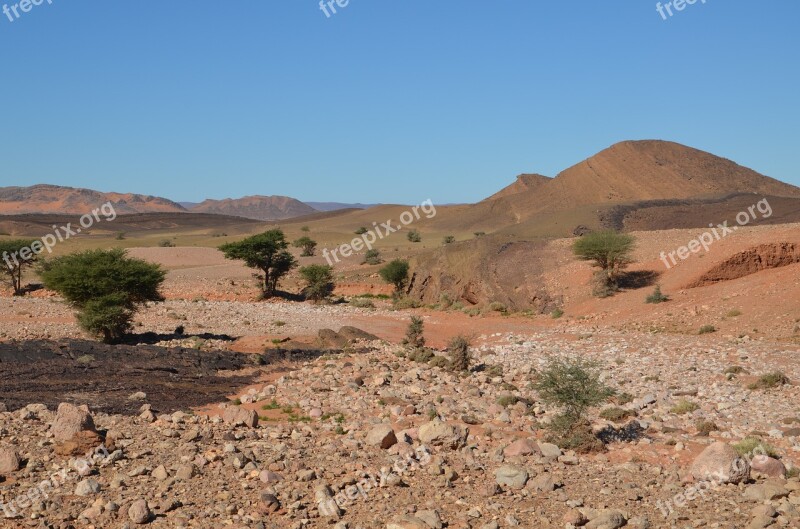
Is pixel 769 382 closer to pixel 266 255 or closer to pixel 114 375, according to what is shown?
pixel 114 375

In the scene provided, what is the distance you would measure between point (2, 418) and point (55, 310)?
17.1m

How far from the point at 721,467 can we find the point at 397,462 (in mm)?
4184

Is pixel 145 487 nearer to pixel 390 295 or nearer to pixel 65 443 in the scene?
pixel 65 443

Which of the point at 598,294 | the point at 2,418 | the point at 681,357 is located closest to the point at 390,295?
the point at 598,294

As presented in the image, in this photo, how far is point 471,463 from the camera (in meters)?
10.3

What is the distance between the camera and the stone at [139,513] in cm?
820

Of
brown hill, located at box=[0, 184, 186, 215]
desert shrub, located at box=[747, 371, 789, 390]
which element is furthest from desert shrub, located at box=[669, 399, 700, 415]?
brown hill, located at box=[0, 184, 186, 215]

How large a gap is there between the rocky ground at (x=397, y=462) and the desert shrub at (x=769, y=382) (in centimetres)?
19

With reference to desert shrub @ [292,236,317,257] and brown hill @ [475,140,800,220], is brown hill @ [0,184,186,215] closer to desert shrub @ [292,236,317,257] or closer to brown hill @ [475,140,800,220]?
brown hill @ [475,140,800,220]

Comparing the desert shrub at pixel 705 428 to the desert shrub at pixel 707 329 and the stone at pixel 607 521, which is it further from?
the desert shrub at pixel 707 329

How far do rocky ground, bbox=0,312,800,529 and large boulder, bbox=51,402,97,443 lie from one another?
0.10 feet

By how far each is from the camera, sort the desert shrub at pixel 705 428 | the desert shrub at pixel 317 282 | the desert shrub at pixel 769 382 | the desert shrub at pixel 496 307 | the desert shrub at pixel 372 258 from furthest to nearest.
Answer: the desert shrub at pixel 372 258 < the desert shrub at pixel 317 282 < the desert shrub at pixel 496 307 < the desert shrub at pixel 769 382 < the desert shrub at pixel 705 428

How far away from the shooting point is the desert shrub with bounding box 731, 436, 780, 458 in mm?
10367

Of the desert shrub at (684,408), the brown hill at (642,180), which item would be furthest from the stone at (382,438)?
the brown hill at (642,180)
